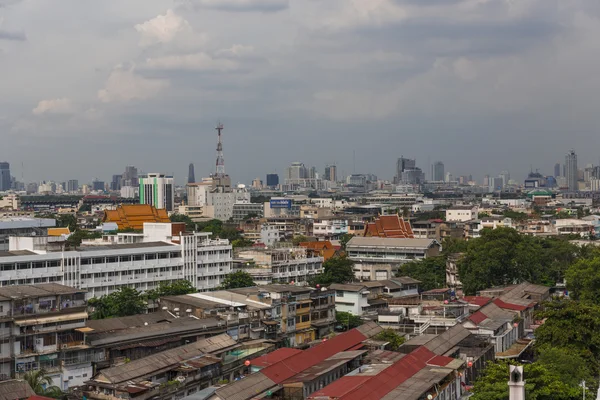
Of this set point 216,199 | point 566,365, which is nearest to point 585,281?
point 566,365

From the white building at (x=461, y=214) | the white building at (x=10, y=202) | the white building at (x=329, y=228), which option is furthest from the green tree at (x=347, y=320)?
the white building at (x=10, y=202)

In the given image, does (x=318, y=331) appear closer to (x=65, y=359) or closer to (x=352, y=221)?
(x=65, y=359)

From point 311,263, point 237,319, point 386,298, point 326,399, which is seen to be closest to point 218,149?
point 311,263

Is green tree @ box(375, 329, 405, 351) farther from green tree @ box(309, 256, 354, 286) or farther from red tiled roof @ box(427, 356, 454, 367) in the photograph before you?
green tree @ box(309, 256, 354, 286)

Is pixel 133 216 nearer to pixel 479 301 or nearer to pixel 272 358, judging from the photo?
pixel 479 301

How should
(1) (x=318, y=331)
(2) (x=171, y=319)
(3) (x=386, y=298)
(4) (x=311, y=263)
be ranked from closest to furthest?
(2) (x=171, y=319) → (1) (x=318, y=331) → (3) (x=386, y=298) → (4) (x=311, y=263)

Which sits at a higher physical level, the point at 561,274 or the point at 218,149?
the point at 218,149

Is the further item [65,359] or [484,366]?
[484,366]
